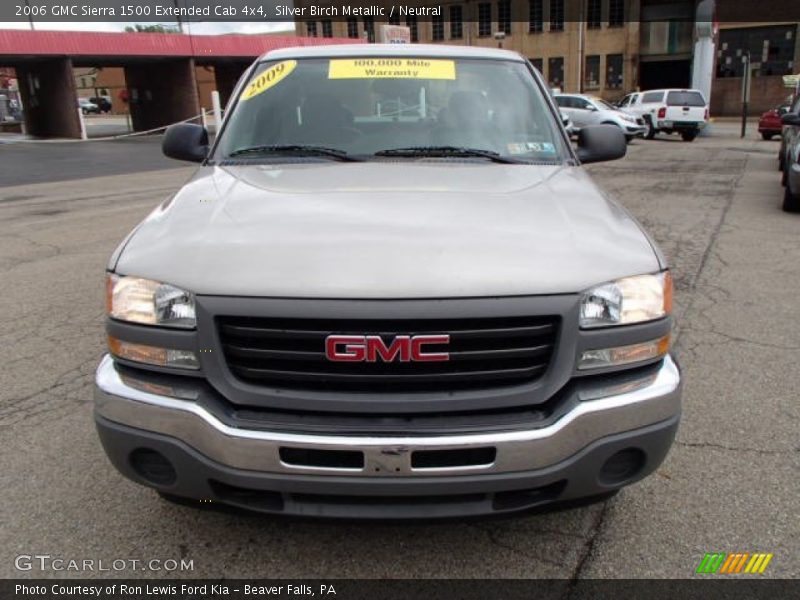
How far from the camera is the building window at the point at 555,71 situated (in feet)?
171

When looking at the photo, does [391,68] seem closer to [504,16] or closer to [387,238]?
[387,238]

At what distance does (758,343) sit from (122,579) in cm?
407

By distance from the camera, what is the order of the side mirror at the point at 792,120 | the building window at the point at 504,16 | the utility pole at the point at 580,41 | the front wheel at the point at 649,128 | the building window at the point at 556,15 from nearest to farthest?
1. the side mirror at the point at 792,120
2. the front wheel at the point at 649,128
3. the utility pole at the point at 580,41
4. the building window at the point at 556,15
5. the building window at the point at 504,16

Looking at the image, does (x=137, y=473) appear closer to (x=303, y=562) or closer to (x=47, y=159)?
(x=303, y=562)

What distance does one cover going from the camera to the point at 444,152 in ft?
10.4

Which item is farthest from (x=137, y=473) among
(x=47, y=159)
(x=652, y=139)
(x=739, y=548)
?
(x=652, y=139)

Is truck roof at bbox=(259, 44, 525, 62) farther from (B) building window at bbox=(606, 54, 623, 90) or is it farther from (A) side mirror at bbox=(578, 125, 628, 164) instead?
(B) building window at bbox=(606, 54, 623, 90)

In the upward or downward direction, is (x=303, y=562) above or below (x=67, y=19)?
below

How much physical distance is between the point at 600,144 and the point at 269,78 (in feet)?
6.01

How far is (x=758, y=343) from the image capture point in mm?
4547

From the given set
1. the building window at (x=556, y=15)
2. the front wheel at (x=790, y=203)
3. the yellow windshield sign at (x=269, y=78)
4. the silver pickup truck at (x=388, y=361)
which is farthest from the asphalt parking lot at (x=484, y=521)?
the building window at (x=556, y=15)

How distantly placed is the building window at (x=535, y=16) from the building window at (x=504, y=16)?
165cm

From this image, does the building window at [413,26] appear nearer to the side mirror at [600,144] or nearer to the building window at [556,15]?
the building window at [556,15]

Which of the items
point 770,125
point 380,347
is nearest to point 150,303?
point 380,347
